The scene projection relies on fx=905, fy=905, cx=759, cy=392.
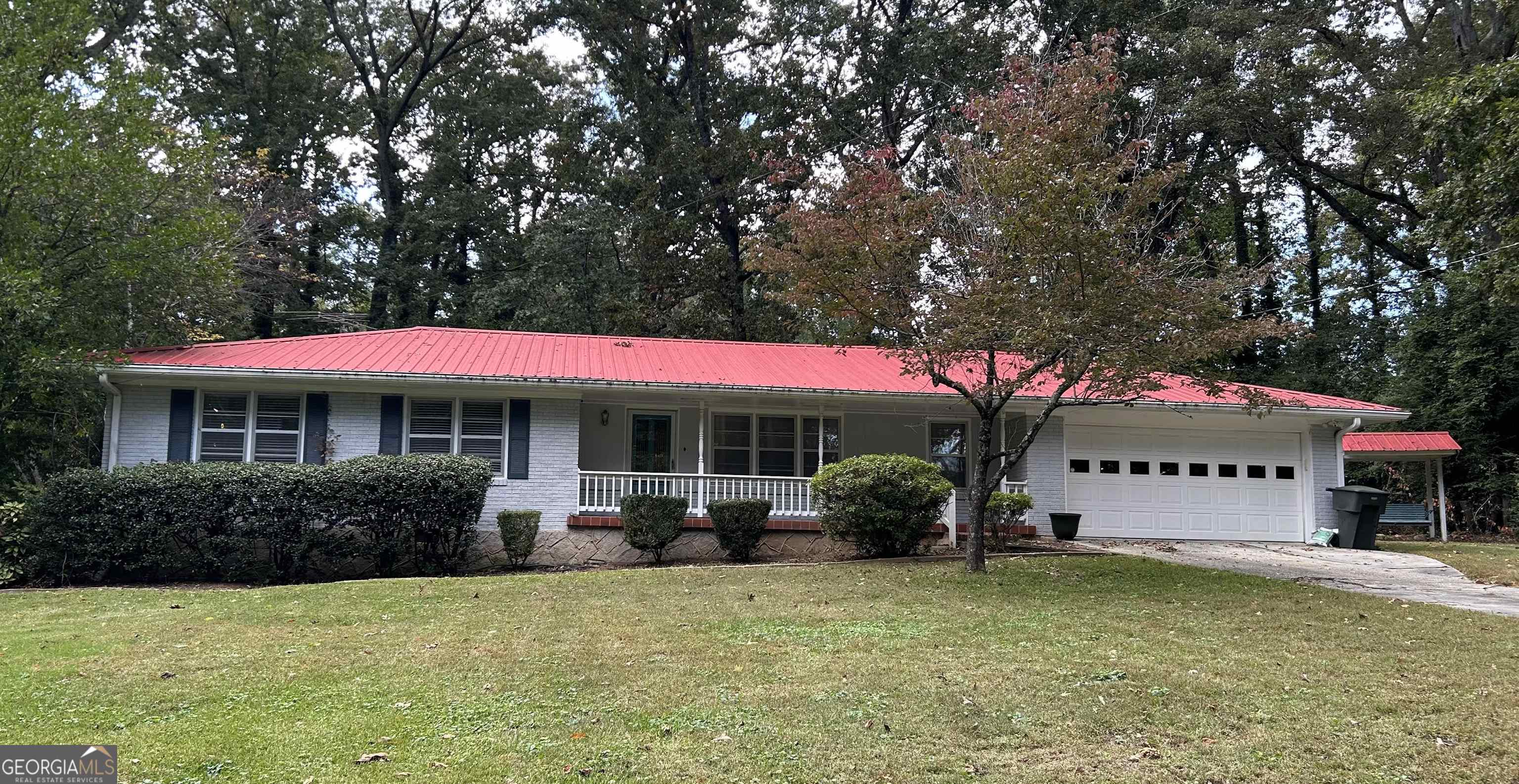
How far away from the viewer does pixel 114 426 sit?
13414 millimetres

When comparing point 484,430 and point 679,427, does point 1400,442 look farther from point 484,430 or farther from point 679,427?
point 484,430

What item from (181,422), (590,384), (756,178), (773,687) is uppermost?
(756,178)

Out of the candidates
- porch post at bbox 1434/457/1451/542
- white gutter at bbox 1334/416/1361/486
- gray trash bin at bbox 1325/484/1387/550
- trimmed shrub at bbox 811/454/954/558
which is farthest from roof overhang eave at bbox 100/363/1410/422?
porch post at bbox 1434/457/1451/542

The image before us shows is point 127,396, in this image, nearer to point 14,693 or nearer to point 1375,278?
point 14,693

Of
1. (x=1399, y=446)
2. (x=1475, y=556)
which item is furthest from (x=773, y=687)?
(x=1399, y=446)

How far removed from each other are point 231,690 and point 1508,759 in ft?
23.9

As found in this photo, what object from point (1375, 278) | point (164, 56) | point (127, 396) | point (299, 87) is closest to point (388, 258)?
point (299, 87)

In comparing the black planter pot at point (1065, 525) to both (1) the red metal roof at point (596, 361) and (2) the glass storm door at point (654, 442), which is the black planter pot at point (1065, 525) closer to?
(1) the red metal roof at point (596, 361)

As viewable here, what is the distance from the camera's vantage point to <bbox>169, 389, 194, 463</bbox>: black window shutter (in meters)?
13.7

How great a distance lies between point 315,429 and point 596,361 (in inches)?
182

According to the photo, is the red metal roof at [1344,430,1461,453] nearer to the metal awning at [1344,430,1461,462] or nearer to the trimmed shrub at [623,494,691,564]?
the metal awning at [1344,430,1461,462]

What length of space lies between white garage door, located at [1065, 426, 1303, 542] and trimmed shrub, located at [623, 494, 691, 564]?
744 cm

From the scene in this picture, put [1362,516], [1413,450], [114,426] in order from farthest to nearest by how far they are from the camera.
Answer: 1. [1413,450]
2. [1362,516]
3. [114,426]

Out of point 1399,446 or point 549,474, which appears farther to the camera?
point 1399,446
